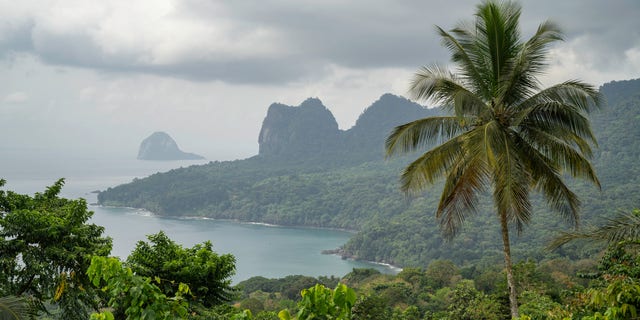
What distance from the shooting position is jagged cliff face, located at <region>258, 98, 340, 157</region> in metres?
129

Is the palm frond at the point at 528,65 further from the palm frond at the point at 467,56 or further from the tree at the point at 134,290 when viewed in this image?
the tree at the point at 134,290

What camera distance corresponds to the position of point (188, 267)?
7.34m

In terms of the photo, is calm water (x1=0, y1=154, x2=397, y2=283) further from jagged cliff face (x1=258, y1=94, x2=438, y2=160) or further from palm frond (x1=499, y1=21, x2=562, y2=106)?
jagged cliff face (x1=258, y1=94, x2=438, y2=160)

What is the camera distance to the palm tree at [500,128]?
5.29 meters

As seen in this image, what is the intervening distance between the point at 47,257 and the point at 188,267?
1910 mm

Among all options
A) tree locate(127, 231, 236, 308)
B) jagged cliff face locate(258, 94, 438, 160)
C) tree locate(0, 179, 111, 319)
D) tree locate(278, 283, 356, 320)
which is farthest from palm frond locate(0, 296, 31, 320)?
jagged cliff face locate(258, 94, 438, 160)

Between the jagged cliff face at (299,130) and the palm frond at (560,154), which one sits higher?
the jagged cliff face at (299,130)

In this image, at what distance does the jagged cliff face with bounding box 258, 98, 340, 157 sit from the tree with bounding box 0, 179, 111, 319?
4789 inches

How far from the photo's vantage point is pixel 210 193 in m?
94.3

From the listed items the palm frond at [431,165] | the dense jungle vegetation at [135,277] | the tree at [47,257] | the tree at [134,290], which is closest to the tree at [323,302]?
the dense jungle vegetation at [135,277]

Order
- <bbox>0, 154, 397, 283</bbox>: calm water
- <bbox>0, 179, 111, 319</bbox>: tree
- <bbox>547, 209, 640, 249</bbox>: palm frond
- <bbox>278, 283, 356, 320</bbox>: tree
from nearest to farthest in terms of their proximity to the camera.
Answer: <bbox>278, 283, 356, 320</bbox>: tree < <bbox>547, 209, 640, 249</bbox>: palm frond < <bbox>0, 179, 111, 319</bbox>: tree < <bbox>0, 154, 397, 283</bbox>: calm water

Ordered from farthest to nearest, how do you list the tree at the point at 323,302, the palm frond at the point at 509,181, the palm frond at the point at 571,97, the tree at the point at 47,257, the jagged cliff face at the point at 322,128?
the jagged cliff face at the point at 322,128
the tree at the point at 47,257
the palm frond at the point at 571,97
the palm frond at the point at 509,181
the tree at the point at 323,302

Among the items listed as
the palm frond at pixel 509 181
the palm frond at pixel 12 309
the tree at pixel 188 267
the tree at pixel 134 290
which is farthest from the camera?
the tree at pixel 188 267

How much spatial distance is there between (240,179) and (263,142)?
3009 centimetres
